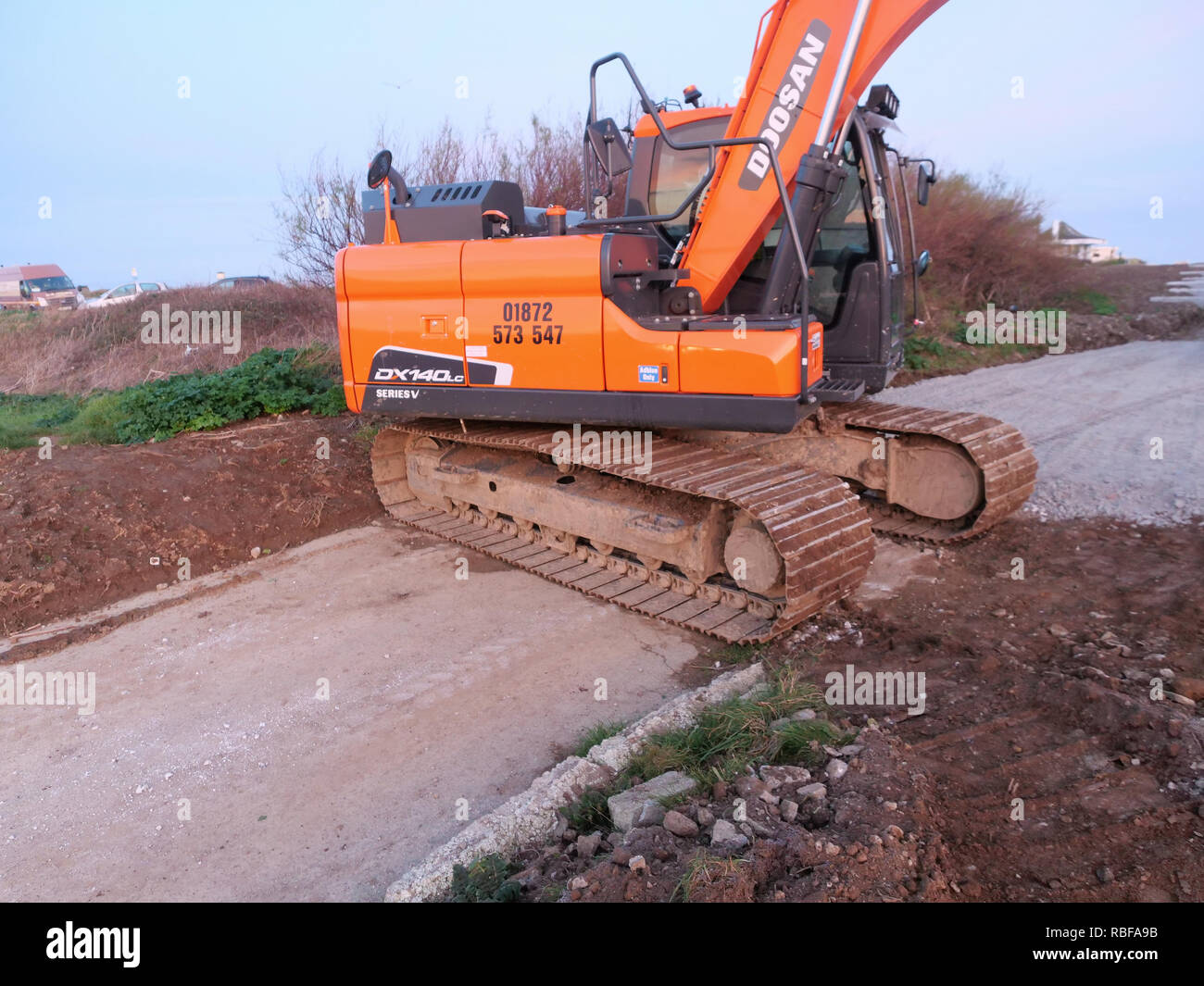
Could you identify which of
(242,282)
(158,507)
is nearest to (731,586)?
(158,507)

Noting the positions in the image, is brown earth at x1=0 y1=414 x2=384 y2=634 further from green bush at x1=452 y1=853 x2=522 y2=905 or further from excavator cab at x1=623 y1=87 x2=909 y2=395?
green bush at x1=452 y1=853 x2=522 y2=905

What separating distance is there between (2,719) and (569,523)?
10.8 feet

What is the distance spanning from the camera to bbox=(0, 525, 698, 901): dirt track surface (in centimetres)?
312

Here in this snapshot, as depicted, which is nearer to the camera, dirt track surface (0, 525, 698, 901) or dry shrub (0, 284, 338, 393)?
dirt track surface (0, 525, 698, 901)

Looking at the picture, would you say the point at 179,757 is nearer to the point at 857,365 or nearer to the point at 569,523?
the point at 569,523

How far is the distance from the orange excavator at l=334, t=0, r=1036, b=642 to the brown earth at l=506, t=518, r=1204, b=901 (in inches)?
29.7

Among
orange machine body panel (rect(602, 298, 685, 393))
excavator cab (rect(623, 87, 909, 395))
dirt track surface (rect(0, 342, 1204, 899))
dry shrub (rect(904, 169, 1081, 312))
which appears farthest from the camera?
dry shrub (rect(904, 169, 1081, 312))

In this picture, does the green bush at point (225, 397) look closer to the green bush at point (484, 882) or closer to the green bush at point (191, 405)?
the green bush at point (191, 405)

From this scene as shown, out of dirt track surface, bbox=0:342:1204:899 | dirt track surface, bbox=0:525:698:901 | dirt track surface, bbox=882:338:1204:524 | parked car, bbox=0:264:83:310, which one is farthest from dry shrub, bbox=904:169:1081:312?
parked car, bbox=0:264:83:310

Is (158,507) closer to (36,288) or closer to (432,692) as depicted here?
(432,692)

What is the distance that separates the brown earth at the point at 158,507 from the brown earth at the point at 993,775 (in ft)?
13.7

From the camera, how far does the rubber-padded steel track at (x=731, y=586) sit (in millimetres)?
4340

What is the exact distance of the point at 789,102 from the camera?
449cm
